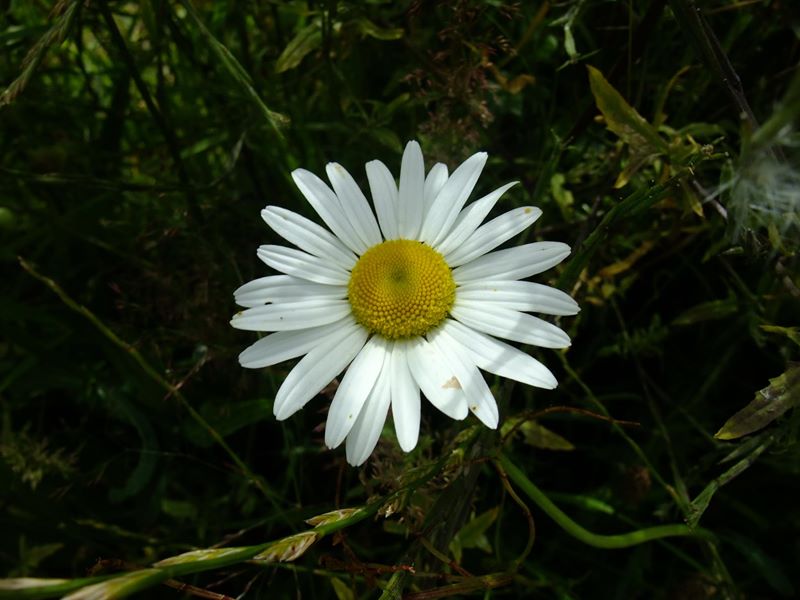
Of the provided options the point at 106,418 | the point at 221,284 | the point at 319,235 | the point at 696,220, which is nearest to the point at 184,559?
the point at 319,235

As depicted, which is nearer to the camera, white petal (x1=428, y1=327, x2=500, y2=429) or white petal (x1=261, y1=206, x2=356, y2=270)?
white petal (x1=428, y1=327, x2=500, y2=429)

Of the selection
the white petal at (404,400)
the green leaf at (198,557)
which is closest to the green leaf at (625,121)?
the white petal at (404,400)

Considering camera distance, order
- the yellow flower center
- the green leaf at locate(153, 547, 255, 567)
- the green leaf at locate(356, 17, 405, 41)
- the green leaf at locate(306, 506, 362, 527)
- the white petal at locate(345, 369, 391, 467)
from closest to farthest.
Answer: the green leaf at locate(153, 547, 255, 567), the green leaf at locate(306, 506, 362, 527), the white petal at locate(345, 369, 391, 467), the yellow flower center, the green leaf at locate(356, 17, 405, 41)

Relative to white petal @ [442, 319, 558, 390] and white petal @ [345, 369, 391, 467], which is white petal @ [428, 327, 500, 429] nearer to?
white petal @ [442, 319, 558, 390]

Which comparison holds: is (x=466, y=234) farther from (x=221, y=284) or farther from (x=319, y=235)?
(x=221, y=284)

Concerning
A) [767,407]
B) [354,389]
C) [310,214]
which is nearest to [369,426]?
[354,389]

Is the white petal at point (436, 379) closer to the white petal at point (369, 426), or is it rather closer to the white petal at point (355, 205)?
the white petal at point (369, 426)

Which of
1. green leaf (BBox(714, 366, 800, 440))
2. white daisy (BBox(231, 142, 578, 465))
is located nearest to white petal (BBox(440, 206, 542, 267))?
white daisy (BBox(231, 142, 578, 465))
